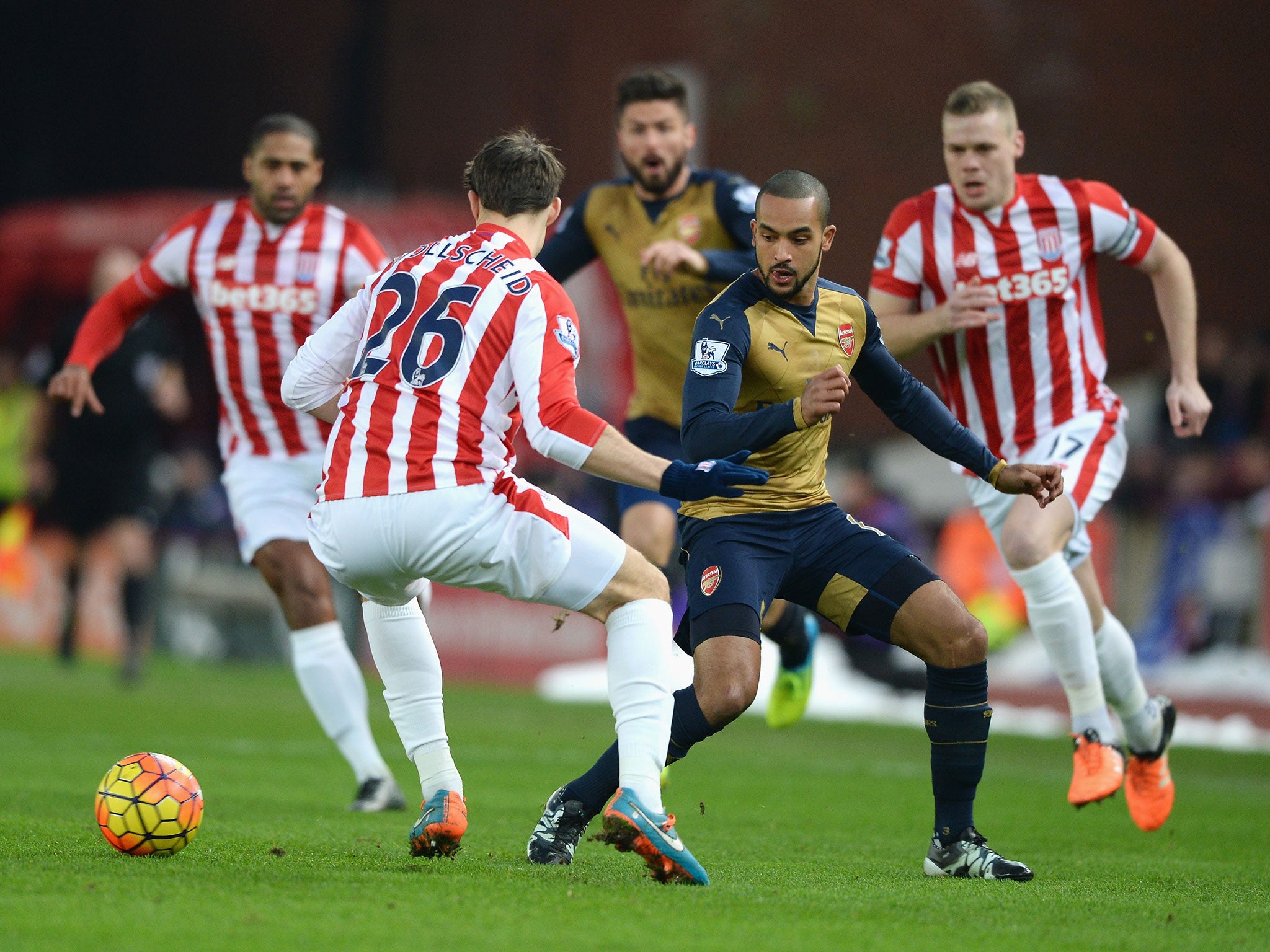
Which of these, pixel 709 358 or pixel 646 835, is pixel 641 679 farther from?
pixel 709 358

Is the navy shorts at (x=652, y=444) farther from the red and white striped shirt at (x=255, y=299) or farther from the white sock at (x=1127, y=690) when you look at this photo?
the white sock at (x=1127, y=690)

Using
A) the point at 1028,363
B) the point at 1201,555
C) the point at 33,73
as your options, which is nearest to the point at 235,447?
the point at 1028,363

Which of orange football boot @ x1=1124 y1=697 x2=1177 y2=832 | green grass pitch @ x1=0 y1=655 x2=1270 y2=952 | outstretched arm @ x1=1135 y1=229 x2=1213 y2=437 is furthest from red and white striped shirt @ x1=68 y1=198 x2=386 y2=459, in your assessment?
orange football boot @ x1=1124 y1=697 x2=1177 y2=832

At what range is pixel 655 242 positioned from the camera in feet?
22.2

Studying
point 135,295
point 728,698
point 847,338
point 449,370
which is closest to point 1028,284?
point 847,338

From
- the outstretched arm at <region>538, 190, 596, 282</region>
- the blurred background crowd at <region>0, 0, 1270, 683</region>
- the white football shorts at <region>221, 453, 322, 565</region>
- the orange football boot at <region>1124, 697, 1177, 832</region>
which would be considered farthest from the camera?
the blurred background crowd at <region>0, 0, 1270, 683</region>

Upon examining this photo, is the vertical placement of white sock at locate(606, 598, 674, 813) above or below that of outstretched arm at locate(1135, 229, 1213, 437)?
below

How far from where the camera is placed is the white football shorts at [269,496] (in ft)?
21.6

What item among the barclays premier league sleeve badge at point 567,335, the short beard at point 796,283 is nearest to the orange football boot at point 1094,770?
the short beard at point 796,283

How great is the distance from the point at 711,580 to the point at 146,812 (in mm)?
1752

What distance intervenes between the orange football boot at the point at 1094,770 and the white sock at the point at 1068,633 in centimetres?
4

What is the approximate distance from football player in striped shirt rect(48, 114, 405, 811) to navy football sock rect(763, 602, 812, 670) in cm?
174

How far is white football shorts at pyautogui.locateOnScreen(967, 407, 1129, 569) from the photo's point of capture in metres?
6.17

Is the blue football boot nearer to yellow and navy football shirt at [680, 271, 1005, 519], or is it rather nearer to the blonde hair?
yellow and navy football shirt at [680, 271, 1005, 519]
